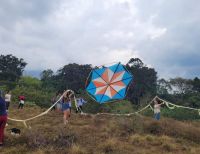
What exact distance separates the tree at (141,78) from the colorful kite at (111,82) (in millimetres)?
38023

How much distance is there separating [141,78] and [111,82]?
43.3 meters

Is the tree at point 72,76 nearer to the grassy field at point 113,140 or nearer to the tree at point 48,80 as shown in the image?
the tree at point 48,80

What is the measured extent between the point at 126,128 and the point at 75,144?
4.57 m

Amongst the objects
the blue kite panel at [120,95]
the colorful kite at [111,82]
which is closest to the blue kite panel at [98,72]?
the colorful kite at [111,82]

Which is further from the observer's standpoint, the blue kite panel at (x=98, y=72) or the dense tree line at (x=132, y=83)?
the dense tree line at (x=132, y=83)

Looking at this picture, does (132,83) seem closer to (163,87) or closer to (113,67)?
(163,87)

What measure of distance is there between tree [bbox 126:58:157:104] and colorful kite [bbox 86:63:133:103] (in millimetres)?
38023

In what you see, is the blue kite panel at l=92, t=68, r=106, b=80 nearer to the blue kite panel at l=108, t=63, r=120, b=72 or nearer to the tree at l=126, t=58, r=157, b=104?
the blue kite panel at l=108, t=63, r=120, b=72

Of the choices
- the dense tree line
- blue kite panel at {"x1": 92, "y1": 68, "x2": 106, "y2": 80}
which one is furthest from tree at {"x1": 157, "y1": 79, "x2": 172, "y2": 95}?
blue kite panel at {"x1": 92, "y1": 68, "x2": 106, "y2": 80}

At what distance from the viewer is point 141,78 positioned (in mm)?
60219

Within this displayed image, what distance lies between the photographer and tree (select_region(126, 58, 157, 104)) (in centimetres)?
5704

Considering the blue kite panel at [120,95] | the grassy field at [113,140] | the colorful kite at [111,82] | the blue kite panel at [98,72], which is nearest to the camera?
the grassy field at [113,140]

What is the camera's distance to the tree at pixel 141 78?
187ft

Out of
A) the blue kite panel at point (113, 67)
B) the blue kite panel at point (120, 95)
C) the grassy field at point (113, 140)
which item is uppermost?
the blue kite panel at point (113, 67)
